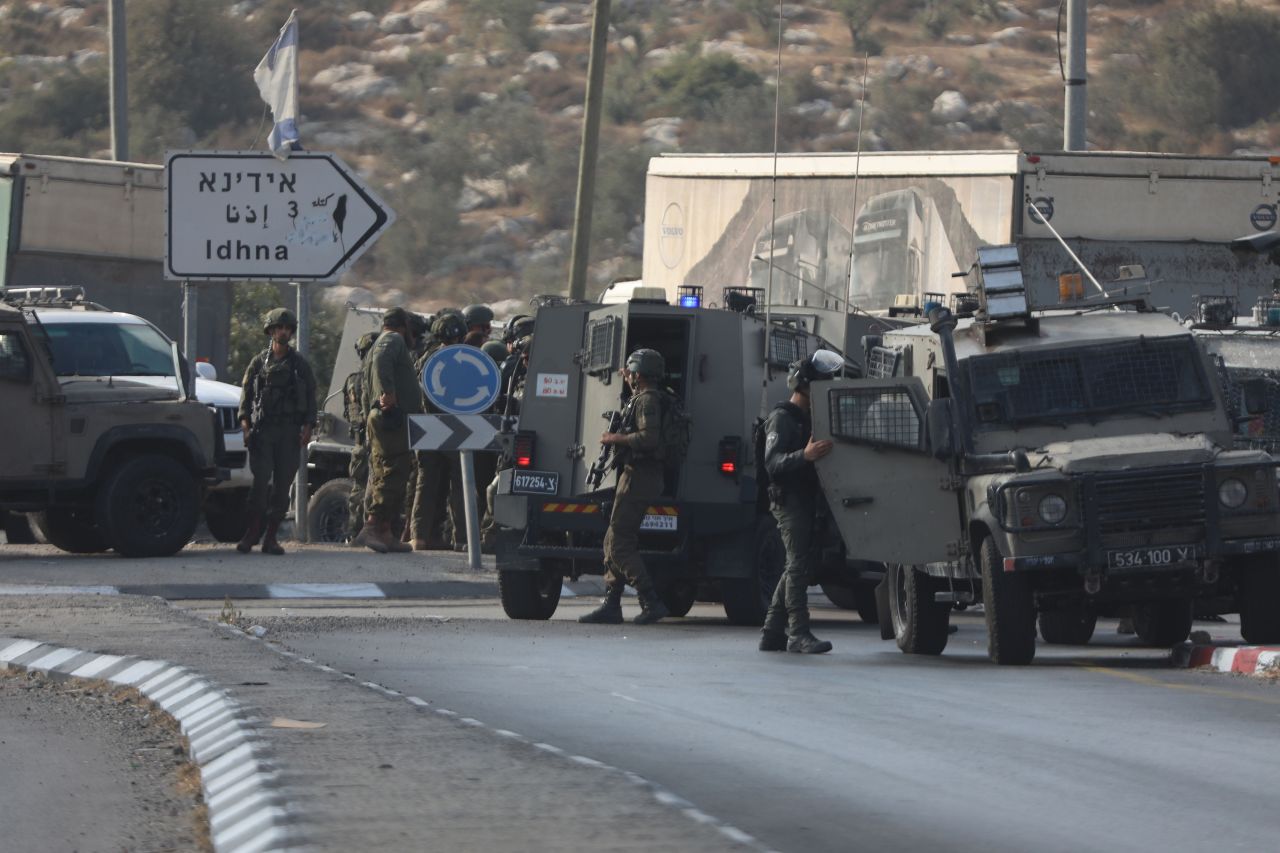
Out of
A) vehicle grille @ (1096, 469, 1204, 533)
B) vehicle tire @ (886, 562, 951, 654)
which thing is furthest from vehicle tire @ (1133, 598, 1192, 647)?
vehicle grille @ (1096, 469, 1204, 533)

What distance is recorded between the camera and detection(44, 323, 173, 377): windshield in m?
20.2

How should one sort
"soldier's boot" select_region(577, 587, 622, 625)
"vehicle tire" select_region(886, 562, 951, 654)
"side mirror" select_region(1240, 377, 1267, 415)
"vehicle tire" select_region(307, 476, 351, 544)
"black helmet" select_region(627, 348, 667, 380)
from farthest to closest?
"vehicle tire" select_region(307, 476, 351, 544) < "soldier's boot" select_region(577, 587, 622, 625) < "black helmet" select_region(627, 348, 667, 380) < "vehicle tire" select_region(886, 562, 951, 654) < "side mirror" select_region(1240, 377, 1267, 415)

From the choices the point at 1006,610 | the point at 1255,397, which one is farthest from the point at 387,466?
the point at 1255,397

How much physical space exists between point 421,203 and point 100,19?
59.7 feet

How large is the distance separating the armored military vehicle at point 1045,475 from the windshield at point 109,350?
9128 millimetres

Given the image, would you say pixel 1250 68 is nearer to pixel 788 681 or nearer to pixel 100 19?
pixel 100 19

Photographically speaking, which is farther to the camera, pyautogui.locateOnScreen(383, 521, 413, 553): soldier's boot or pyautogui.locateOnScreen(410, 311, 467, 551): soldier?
pyautogui.locateOnScreen(383, 521, 413, 553): soldier's boot

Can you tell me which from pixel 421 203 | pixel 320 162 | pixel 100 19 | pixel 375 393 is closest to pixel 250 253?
pixel 320 162

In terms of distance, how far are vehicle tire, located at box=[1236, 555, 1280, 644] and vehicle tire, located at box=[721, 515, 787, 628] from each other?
3661mm

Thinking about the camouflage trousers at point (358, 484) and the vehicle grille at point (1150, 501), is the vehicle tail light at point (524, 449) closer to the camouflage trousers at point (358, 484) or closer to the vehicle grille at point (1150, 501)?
the vehicle grille at point (1150, 501)

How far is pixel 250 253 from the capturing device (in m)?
21.3

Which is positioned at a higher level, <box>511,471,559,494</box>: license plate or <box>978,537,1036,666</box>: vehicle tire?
<box>511,471,559,494</box>: license plate

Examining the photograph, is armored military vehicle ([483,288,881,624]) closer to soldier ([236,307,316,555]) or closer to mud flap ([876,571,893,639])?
mud flap ([876,571,893,639])

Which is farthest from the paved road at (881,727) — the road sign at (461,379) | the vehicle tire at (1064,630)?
the road sign at (461,379)
